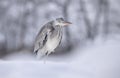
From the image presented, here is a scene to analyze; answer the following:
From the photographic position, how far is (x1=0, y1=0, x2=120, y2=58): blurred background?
5.39 feet

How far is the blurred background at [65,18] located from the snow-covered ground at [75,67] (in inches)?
9.7

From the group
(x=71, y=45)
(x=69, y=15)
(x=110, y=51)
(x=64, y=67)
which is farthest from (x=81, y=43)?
(x=64, y=67)

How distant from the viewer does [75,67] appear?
124cm

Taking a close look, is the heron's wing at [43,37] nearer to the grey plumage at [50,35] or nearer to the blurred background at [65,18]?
the grey plumage at [50,35]

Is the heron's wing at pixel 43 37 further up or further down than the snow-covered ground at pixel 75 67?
further up

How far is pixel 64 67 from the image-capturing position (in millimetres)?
1238

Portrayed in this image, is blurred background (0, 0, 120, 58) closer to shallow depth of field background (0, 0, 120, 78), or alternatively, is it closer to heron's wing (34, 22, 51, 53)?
shallow depth of field background (0, 0, 120, 78)

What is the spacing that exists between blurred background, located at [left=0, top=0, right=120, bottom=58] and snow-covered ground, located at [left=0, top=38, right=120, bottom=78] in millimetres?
246

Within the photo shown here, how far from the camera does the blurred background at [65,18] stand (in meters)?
1.64

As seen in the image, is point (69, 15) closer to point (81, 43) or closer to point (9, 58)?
point (81, 43)

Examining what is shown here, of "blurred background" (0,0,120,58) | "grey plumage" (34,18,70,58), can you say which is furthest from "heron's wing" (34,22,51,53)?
"blurred background" (0,0,120,58)

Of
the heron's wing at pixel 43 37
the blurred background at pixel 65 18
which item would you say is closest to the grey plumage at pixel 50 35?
the heron's wing at pixel 43 37

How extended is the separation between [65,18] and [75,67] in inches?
19.3

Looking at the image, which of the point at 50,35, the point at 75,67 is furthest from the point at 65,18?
the point at 75,67
